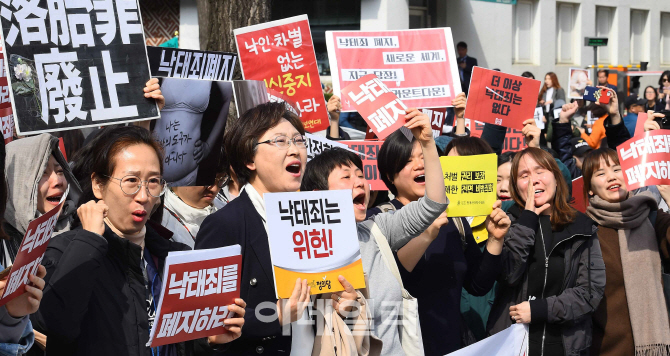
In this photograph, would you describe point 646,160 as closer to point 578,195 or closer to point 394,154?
point 578,195

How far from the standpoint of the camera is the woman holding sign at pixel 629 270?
4.44m


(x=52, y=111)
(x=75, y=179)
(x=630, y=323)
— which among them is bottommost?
(x=630, y=323)

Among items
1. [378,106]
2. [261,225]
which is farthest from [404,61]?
[261,225]

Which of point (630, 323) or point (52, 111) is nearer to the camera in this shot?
point (52, 111)

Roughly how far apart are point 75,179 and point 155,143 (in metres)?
0.44

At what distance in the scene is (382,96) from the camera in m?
4.56

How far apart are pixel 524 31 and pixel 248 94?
18888mm

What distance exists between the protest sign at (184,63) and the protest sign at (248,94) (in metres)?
0.30

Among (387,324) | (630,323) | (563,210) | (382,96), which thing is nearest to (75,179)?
(387,324)

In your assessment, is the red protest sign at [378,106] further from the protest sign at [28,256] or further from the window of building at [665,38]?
the window of building at [665,38]

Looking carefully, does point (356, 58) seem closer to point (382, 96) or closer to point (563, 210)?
point (382, 96)

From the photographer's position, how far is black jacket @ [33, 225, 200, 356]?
2592mm

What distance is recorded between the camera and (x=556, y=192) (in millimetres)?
4238

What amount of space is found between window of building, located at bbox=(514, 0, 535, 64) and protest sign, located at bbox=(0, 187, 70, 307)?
2052 cm
